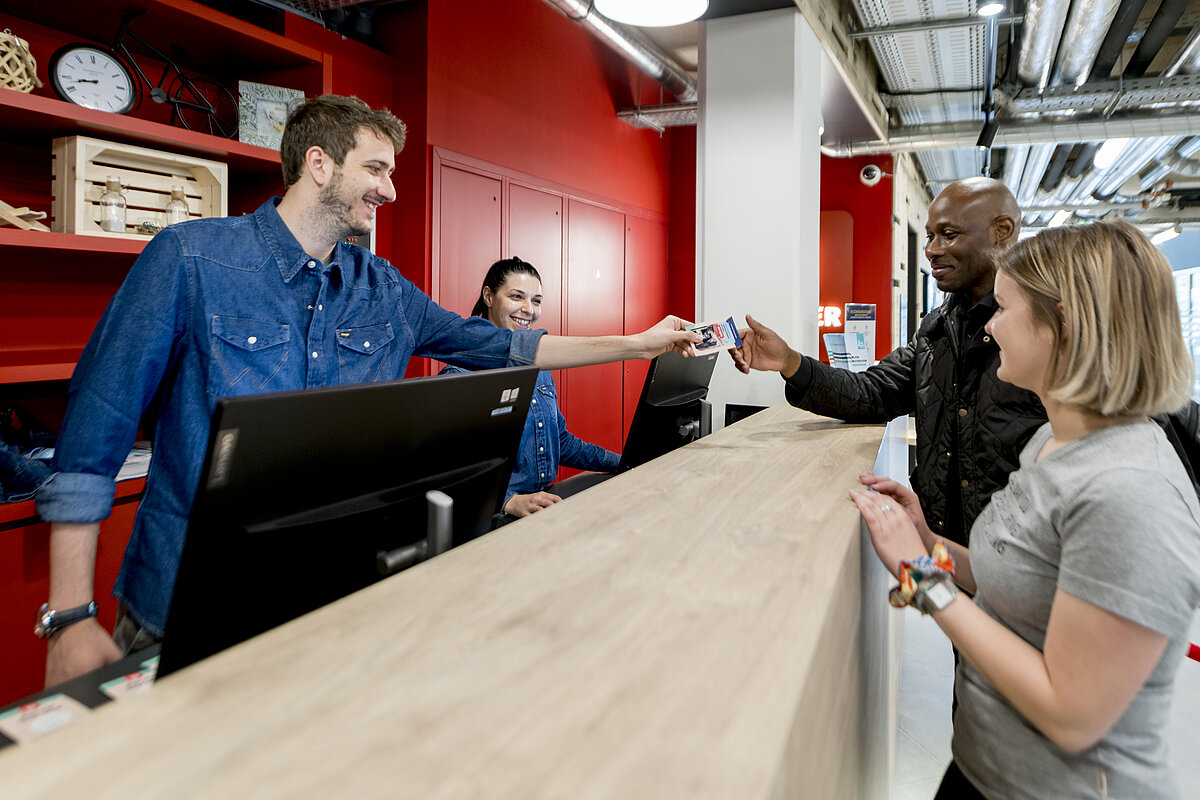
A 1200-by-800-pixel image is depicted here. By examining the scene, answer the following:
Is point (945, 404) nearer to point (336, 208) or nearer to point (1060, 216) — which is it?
point (336, 208)

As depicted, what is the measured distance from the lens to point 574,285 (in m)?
6.37

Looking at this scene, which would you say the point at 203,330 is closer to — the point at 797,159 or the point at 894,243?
the point at 797,159

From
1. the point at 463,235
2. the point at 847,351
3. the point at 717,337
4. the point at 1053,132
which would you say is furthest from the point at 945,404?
the point at 1053,132

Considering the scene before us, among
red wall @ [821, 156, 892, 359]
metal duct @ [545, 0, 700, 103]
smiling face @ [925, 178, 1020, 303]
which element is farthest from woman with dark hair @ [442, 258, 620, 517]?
red wall @ [821, 156, 892, 359]

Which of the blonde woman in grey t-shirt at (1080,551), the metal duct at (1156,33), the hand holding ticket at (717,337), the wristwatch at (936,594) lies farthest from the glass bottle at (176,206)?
the metal duct at (1156,33)

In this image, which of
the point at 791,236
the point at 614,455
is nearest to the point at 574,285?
the point at 791,236

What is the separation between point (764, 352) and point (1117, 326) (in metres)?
1.44

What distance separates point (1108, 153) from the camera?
7.97 meters

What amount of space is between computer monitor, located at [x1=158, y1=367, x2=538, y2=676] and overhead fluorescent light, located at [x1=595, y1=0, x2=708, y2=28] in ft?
6.82

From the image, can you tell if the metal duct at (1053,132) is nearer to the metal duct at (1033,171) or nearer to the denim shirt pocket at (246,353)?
the metal duct at (1033,171)

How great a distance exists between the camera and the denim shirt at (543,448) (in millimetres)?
2506

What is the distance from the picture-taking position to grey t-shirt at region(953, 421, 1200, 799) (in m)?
0.87

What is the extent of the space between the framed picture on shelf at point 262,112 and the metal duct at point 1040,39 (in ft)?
14.0

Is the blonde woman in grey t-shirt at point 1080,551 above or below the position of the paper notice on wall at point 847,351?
below
